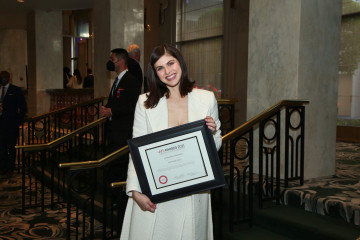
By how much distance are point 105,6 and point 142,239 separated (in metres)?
6.01

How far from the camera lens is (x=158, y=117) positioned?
6.44ft

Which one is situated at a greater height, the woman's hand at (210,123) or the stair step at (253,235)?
the woman's hand at (210,123)

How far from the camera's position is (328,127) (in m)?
4.09

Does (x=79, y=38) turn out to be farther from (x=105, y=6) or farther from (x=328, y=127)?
(x=328, y=127)

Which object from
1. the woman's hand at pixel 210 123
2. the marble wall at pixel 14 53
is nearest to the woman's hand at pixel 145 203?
the woman's hand at pixel 210 123

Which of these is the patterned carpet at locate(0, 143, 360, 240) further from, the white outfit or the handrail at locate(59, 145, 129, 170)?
the white outfit

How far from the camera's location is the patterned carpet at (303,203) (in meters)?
3.10

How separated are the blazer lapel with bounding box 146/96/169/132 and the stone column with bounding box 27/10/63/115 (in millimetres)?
10262

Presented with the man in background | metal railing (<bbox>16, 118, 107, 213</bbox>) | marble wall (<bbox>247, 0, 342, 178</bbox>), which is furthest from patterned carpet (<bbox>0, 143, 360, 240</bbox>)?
the man in background

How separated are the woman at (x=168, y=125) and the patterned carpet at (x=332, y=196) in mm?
1438

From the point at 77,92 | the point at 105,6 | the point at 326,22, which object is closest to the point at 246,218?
the point at 326,22

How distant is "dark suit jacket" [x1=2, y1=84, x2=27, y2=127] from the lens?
6.61m

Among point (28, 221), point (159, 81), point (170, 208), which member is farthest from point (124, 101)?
point (170, 208)

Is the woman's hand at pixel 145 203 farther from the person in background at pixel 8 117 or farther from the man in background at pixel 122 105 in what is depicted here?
the person in background at pixel 8 117
